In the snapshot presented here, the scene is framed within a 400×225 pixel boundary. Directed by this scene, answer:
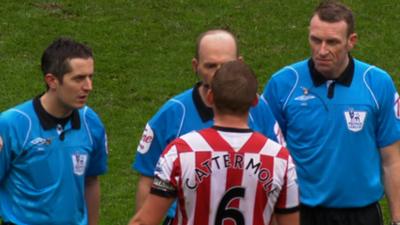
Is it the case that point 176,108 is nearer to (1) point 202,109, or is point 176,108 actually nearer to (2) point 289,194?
(1) point 202,109

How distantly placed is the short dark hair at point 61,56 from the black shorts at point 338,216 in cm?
183

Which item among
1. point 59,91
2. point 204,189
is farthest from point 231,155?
point 59,91

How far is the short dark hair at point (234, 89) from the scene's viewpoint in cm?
574

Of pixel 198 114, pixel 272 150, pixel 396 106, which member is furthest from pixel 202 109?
pixel 396 106

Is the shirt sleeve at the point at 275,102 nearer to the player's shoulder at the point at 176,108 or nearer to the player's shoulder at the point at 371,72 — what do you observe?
the player's shoulder at the point at 371,72

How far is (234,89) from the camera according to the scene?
573cm

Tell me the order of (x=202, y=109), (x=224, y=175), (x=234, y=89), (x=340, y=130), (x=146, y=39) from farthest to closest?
1. (x=146, y=39)
2. (x=340, y=130)
3. (x=202, y=109)
4. (x=224, y=175)
5. (x=234, y=89)

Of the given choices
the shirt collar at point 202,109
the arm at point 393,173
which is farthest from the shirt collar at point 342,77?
the shirt collar at point 202,109

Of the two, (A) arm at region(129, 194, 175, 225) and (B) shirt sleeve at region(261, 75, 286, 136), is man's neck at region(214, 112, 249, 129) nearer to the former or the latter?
(A) arm at region(129, 194, 175, 225)

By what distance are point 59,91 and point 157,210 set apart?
5.27 ft

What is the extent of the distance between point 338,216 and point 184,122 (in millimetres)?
1378

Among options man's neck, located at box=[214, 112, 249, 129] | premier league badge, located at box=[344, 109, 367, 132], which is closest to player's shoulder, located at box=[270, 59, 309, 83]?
premier league badge, located at box=[344, 109, 367, 132]

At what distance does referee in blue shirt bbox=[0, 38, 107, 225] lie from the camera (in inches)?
281

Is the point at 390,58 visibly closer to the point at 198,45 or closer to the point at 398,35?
the point at 398,35
